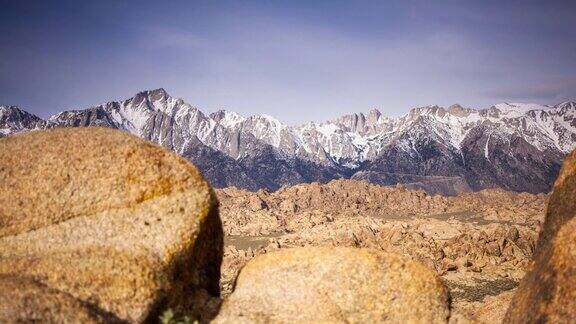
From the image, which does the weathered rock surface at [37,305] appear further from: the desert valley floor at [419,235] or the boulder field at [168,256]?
A: the desert valley floor at [419,235]

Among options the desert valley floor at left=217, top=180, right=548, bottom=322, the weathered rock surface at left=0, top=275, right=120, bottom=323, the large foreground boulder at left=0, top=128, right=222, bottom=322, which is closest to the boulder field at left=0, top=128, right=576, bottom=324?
the large foreground boulder at left=0, top=128, right=222, bottom=322

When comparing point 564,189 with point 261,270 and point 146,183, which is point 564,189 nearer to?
point 261,270

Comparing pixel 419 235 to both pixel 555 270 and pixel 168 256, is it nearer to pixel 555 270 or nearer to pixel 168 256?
pixel 555 270

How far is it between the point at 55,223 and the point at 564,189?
16.7 metres

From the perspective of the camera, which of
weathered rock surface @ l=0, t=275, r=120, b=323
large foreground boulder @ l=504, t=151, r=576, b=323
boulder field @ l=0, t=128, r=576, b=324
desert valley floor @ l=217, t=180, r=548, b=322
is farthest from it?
desert valley floor @ l=217, t=180, r=548, b=322

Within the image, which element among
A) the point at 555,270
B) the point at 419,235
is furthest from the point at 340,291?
the point at 419,235

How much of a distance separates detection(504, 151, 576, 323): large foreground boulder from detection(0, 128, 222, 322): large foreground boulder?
962cm

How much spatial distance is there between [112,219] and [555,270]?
12.8m

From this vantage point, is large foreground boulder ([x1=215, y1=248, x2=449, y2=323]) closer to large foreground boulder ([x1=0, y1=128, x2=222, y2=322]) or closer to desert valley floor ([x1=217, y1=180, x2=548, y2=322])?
desert valley floor ([x1=217, y1=180, x2=548, y2=322])

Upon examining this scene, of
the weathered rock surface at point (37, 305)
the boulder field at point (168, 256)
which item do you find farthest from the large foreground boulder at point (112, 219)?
the weathered rock surface at point (37, 305)

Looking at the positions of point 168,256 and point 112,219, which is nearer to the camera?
point 168,256

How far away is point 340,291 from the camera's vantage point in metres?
14.2

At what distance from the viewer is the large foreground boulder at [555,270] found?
11617 mm

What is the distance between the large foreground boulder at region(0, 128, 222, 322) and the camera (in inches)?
476
